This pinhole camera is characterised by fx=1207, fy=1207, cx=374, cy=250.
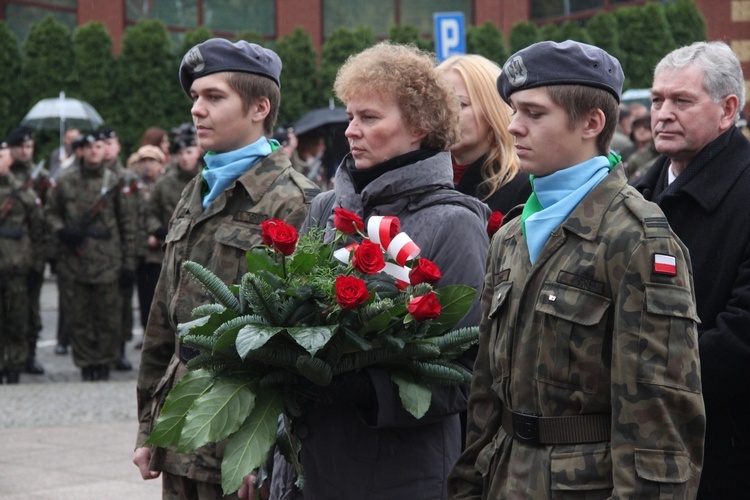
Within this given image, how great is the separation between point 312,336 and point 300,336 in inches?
1.2

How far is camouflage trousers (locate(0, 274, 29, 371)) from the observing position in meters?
12.2

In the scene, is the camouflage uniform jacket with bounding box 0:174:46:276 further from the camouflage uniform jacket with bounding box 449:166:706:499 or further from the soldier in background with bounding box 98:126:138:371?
the camouflage uniform jacket with bounding box 449:166:706:499

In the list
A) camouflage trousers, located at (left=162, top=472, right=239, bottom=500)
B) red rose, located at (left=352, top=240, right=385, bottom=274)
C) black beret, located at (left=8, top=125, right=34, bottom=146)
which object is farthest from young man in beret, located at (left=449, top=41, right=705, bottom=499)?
black beret, located at (left=8, top=125, right=34, bottom=146)

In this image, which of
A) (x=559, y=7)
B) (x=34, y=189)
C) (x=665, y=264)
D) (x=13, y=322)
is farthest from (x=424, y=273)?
(x=559, y=7)

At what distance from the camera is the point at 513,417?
10.0 ft

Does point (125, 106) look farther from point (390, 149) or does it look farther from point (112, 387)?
point (390, 149)

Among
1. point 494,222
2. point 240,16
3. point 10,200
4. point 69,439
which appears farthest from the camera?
point 240,16

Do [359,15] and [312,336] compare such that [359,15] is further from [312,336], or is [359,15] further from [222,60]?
[312,336]

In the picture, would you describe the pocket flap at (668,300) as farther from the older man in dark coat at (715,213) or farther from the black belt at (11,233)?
the black belt at (11,233)

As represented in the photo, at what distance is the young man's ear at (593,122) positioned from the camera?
314cm

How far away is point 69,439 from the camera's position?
9031mm

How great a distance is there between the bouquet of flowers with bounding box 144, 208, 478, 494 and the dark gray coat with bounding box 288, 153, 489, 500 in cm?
12

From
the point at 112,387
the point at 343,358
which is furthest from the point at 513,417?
the point at 112,387

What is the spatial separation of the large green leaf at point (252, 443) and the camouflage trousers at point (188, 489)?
837 mm
